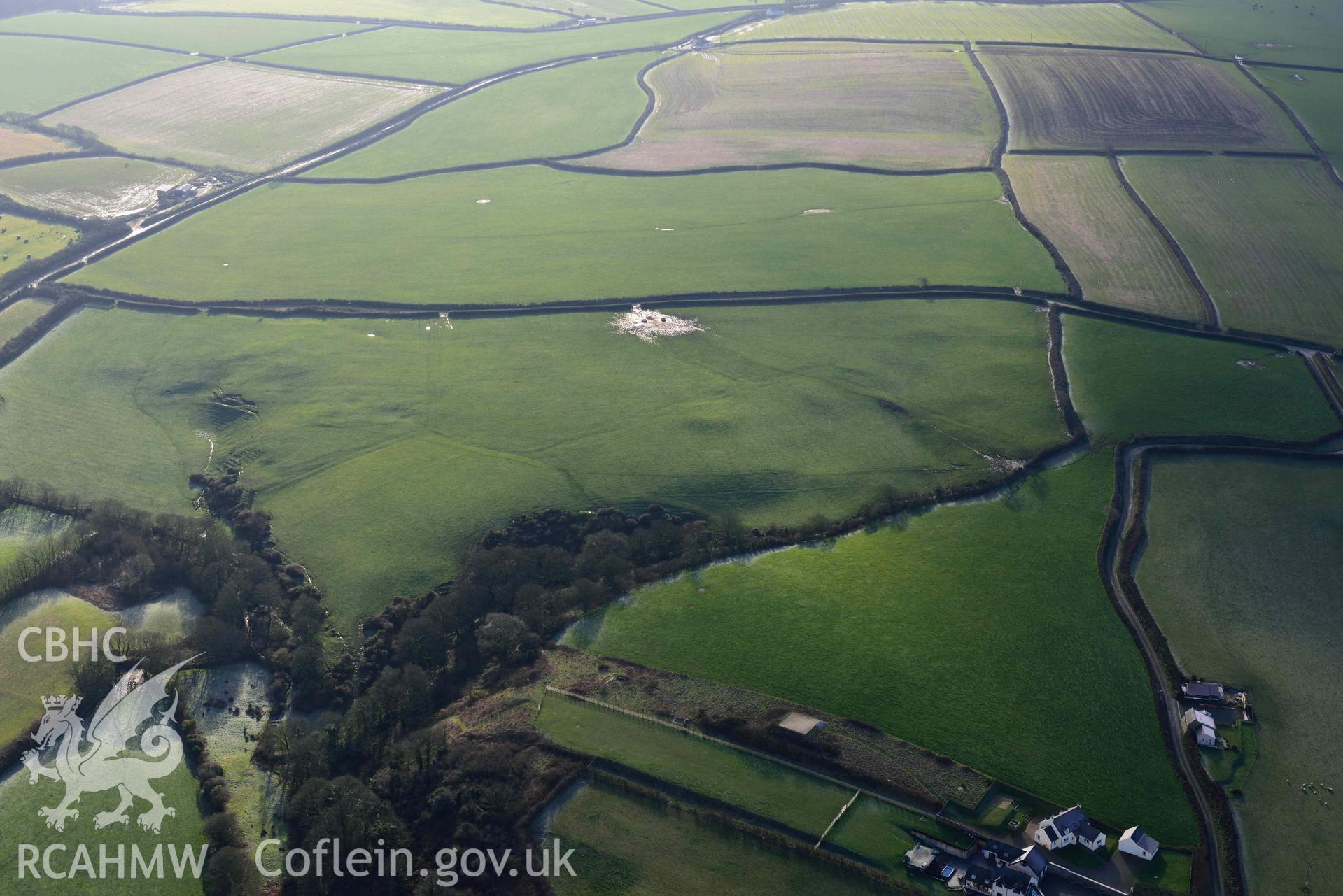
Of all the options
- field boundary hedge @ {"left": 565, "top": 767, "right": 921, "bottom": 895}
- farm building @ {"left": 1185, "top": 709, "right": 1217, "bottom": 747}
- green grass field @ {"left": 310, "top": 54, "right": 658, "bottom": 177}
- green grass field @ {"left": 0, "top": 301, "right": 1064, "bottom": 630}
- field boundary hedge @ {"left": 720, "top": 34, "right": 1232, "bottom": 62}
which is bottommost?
field boundary hedge @ {"left": 565, "top": 767, "right": 921, "bottom": 895}

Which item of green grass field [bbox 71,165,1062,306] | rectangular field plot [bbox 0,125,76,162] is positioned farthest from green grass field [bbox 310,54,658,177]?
rectangular field plot [bbox 0,125,76,162]

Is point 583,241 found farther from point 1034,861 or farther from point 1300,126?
point 1300,126

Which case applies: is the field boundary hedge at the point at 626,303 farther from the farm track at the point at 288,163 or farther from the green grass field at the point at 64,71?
the green grass field at the point at 64,71

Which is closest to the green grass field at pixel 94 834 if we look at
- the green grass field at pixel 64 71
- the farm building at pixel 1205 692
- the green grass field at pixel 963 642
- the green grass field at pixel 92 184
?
the green grass field at pixel 963 642

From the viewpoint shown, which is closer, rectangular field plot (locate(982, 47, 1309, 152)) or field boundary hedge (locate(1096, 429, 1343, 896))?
field boundary hedge (locate(1096, 429, 1343, 896))

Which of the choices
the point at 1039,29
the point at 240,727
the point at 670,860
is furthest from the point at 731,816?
the point at 1039,29

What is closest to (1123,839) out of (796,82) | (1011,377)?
(1011,377)

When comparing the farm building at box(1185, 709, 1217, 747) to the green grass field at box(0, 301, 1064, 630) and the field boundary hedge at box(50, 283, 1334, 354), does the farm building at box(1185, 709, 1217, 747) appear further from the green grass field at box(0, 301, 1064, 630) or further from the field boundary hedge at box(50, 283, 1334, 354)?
the field boundary hedge at box(50, 283, 1334, 354)
